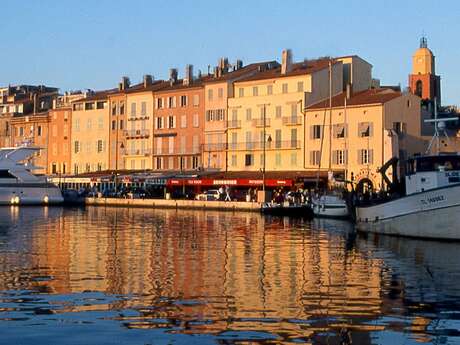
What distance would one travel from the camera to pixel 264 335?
15.4 m

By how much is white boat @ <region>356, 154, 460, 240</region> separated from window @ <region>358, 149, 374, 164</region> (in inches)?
1383

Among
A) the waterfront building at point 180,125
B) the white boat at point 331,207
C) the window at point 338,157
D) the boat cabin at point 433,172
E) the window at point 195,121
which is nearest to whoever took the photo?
the boat cabin at point 433,172

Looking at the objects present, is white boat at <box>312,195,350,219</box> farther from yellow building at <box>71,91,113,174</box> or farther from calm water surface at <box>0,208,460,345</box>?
yellow building at <box>71,91,113,174</box>

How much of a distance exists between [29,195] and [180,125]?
20.0 meters

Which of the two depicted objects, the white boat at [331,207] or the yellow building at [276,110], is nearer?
the white boat at [331,207]

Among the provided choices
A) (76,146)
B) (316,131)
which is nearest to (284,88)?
(316,131)

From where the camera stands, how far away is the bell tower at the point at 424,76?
108938 millimetres

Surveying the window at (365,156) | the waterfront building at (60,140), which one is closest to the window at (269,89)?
the window at (365,156)

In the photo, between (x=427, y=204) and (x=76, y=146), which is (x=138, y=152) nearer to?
(x=76, y=146)

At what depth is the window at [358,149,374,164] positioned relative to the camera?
7938cm

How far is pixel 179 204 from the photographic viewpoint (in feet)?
284

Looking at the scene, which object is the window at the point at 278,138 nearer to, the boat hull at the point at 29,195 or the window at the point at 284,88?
the window at the point at 284,88

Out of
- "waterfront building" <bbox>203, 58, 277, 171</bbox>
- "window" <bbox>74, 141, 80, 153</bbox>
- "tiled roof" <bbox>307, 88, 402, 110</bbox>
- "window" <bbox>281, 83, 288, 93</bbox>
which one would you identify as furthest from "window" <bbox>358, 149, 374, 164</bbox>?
"window" <bbox>74, 141, 80, 153</bbox>

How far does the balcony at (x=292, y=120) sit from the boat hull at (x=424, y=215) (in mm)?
41972
